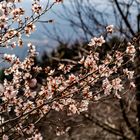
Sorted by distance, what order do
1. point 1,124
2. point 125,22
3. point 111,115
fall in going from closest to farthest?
point 1,124, point 125,22, point 111,115

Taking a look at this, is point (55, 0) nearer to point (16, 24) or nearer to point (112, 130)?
point (16, 24)

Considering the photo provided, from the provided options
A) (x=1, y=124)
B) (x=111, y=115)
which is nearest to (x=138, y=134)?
(x=1, y=124)

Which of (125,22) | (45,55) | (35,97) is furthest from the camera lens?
(45,55)

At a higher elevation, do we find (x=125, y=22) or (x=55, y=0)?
(x=55, y=0)

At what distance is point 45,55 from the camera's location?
28.2 m

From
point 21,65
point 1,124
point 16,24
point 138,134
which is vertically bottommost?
point 138,134

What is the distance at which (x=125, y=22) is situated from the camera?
320 inches

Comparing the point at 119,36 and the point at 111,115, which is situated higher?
the point at 119,36

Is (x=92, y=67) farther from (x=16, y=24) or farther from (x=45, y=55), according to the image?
(x=45, y=55)

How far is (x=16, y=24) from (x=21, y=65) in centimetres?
52

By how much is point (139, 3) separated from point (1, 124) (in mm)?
5127

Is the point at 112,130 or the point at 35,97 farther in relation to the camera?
the point at 112,130

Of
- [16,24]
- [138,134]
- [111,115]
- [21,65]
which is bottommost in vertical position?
[111,115]

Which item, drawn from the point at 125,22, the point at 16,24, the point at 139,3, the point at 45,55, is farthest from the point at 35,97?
the point at 45,55
